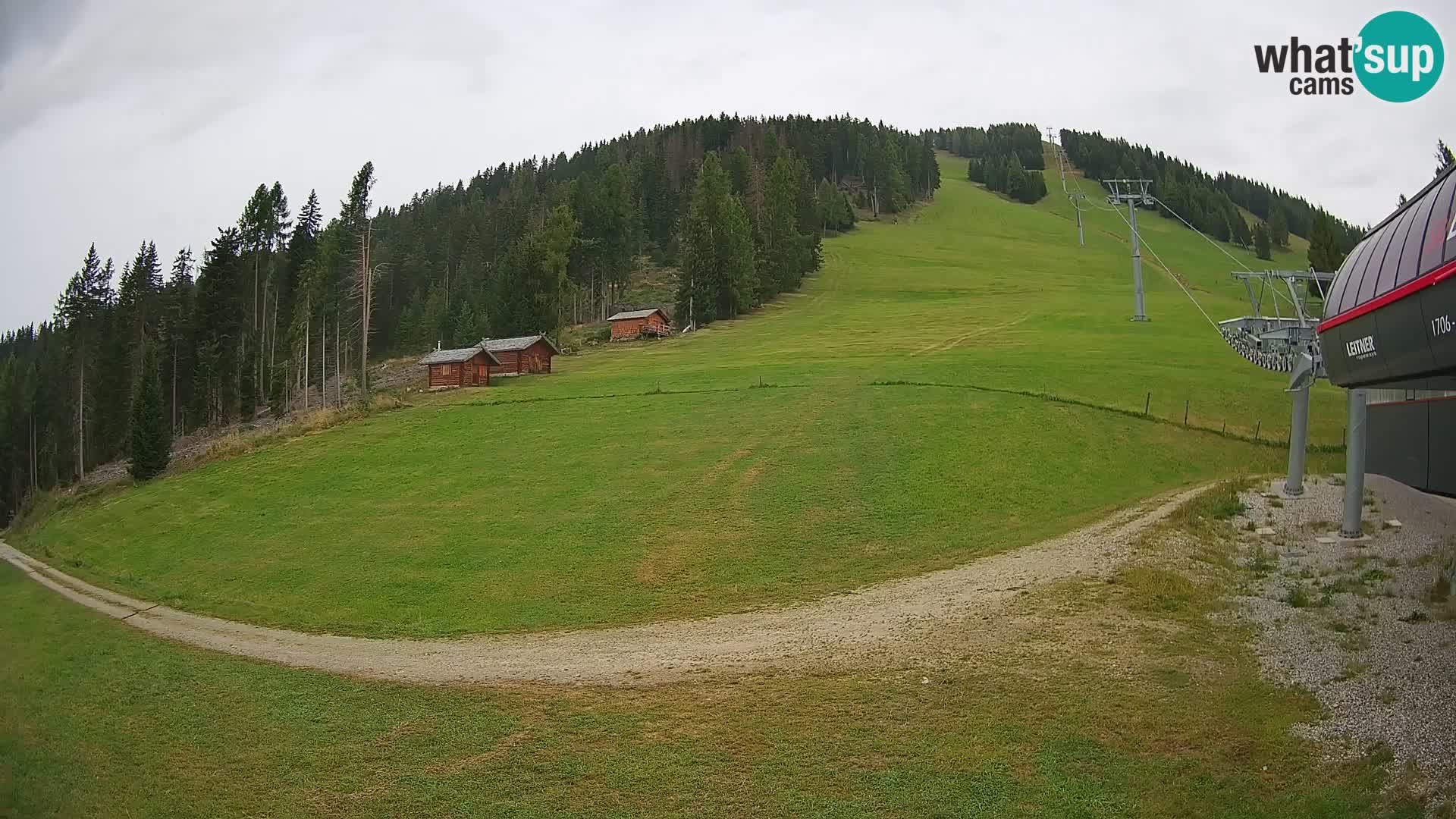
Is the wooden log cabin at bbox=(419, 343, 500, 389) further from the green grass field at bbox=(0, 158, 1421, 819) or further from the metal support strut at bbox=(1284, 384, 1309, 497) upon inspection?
the metal support strut at bbox=(1284, 384, 1309, 497)

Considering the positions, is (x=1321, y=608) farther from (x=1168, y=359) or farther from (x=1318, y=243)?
(x=1318, y=243)

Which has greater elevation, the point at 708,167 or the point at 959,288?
the point at 708,167

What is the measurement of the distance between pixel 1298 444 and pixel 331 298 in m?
76.1

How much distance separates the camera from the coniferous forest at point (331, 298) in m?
77.1

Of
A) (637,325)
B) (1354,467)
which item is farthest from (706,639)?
(637,325)

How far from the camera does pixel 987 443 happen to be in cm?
3562

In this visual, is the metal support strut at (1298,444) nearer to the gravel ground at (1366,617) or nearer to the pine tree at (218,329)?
the gravel ground at (1366,617)

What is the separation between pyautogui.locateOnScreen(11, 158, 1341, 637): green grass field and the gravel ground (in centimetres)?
565

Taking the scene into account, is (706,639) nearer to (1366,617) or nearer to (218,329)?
(1366,617)

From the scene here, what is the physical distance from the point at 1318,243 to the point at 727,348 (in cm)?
5441

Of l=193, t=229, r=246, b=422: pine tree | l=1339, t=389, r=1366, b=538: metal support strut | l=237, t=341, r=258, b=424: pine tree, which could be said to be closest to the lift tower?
l=1339, t=389, r=1366, b=538: metal support strut

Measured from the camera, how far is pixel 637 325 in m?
86.1

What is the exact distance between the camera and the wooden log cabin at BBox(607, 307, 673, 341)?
282ft

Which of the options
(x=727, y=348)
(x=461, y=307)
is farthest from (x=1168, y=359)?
(x=461, y=307)
